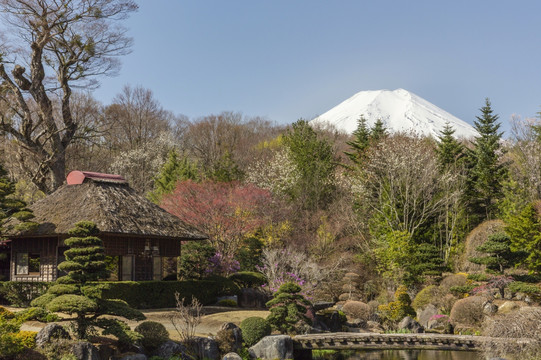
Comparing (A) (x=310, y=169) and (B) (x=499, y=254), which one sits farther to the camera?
(A) (x=310, y=169)

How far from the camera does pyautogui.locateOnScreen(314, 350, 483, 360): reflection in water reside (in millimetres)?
21230

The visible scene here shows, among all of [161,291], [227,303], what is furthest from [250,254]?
[161,291]

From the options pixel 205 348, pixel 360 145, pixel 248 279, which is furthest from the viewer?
pixel 360 145

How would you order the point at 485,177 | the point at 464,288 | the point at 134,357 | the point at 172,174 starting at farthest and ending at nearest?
1. the point at 172,174
2. the point at 485,177
3. the point at 464,288
4. the point at 134,357

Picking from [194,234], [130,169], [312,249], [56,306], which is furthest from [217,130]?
[56,306]

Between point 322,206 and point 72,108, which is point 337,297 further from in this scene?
point 72,108

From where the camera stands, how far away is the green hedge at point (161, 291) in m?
24.0

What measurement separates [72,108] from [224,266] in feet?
71.1

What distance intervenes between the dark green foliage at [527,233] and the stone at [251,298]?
41.3 ft

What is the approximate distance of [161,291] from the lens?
25.5m

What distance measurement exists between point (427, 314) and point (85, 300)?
16.3 m

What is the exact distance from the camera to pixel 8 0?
3216 centimetres

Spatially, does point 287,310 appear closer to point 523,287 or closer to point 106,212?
point 106,212

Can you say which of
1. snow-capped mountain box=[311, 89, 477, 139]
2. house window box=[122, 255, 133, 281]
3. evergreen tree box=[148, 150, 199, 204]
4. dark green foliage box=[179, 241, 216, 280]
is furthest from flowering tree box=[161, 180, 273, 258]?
snow-capped mountain box=[311, 89, 477, 139]
